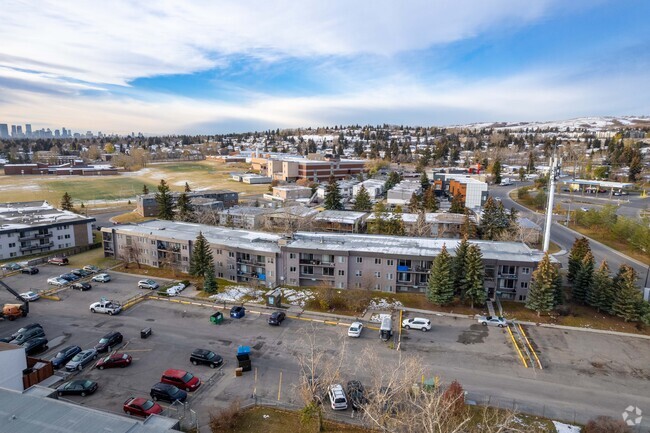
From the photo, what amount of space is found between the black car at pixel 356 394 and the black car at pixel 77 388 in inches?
510

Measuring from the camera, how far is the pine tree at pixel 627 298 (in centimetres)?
2738

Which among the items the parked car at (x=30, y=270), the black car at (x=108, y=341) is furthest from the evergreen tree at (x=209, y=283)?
the parked car at (x=30, y=270)

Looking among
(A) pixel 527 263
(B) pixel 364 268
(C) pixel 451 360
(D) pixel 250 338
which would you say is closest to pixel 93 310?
(D) pixel 250 338

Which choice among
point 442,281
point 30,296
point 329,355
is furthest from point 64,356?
point 442,281

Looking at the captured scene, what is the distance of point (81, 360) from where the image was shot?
22.1 metres

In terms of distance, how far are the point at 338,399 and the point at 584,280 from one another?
75.8 feet

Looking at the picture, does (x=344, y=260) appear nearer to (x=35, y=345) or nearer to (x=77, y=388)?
(x=77, y=388)

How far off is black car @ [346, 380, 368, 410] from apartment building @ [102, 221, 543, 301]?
13327 millimetres

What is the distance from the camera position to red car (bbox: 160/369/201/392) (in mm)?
19844

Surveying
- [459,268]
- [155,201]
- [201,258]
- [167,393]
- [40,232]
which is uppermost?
[155,201]

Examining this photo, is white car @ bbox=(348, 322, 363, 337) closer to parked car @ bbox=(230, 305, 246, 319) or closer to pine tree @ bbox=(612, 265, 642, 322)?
parked car @ bbox=(230, 305, 246, 319)

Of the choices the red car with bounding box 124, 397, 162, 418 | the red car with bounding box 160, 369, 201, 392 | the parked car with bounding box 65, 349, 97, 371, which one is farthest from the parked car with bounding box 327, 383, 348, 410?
the parked car with bounding box 65, 349, 97, 371

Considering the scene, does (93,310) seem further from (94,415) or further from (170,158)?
(170,158)

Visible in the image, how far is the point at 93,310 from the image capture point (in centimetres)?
2948
